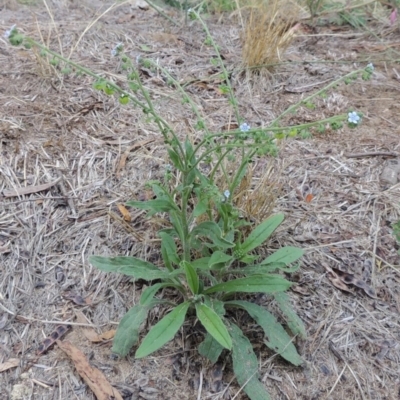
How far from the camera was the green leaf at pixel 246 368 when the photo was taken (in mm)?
1682

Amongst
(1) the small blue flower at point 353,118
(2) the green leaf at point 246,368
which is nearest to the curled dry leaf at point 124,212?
(2) the green leaf at point 246,368

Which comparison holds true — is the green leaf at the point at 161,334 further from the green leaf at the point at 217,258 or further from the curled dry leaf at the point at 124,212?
the curled dry leaf at the point at 124,212

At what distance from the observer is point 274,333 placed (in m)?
1.79

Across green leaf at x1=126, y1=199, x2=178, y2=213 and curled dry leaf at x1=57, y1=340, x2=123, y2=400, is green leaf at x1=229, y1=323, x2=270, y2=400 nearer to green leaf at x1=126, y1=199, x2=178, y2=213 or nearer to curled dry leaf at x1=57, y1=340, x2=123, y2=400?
curled dry leaf at x1=57, y1=340, x2=123, y2=400

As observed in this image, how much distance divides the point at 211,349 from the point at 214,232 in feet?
1.37

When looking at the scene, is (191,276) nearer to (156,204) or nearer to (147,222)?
(156,204)

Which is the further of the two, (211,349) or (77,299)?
(77,299)

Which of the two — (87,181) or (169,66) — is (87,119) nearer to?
(87,181)

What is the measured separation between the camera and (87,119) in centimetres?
254

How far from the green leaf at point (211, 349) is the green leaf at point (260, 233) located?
356 mm

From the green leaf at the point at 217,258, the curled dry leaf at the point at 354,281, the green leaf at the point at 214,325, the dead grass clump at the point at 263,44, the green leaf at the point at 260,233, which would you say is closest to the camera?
the green leaf at the point at 214,325

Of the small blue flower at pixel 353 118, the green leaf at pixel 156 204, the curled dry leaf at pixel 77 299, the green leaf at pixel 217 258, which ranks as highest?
the small blue flower at pixel 353 118

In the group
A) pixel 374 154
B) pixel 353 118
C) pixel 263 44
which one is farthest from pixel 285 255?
pixel 263 44

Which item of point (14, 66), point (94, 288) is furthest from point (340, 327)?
point (14, 66)
